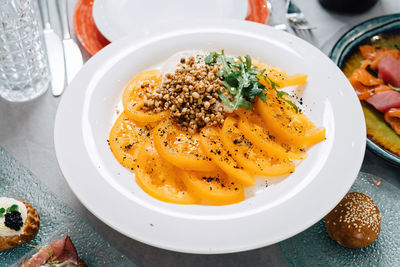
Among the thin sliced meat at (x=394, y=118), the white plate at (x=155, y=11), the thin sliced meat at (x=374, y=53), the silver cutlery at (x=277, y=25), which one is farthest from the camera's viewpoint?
the silver cutlery at (x=277, y=25)

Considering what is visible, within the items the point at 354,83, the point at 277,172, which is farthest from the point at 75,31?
the point at 354,83

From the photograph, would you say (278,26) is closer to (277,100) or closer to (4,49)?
(277,100)

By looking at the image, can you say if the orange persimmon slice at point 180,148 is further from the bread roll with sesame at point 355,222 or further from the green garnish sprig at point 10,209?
the green garnish sprig at point 10,209

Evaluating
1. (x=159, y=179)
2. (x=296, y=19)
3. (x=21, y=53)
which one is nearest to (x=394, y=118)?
(x=296, y=19)

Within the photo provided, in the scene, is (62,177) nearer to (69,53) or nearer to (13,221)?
(13,221)

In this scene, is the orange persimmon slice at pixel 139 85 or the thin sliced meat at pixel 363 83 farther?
the thin sliced meat at pixel 363 83

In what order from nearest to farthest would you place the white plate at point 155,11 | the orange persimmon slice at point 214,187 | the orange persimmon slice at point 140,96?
the orange persimmon slice at point 214,187 < the orange persimmon slice at point 140,96 < the white plate at point 155,11

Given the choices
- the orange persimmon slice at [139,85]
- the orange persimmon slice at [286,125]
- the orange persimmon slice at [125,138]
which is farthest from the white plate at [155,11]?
the orange persimmon slice at [286,125]

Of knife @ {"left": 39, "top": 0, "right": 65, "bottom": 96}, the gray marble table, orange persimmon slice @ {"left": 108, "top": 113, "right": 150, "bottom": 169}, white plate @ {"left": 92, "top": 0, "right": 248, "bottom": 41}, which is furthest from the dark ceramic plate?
knife @ {"left": 39, "top": 0, "right": 65, "bottom": 96}
